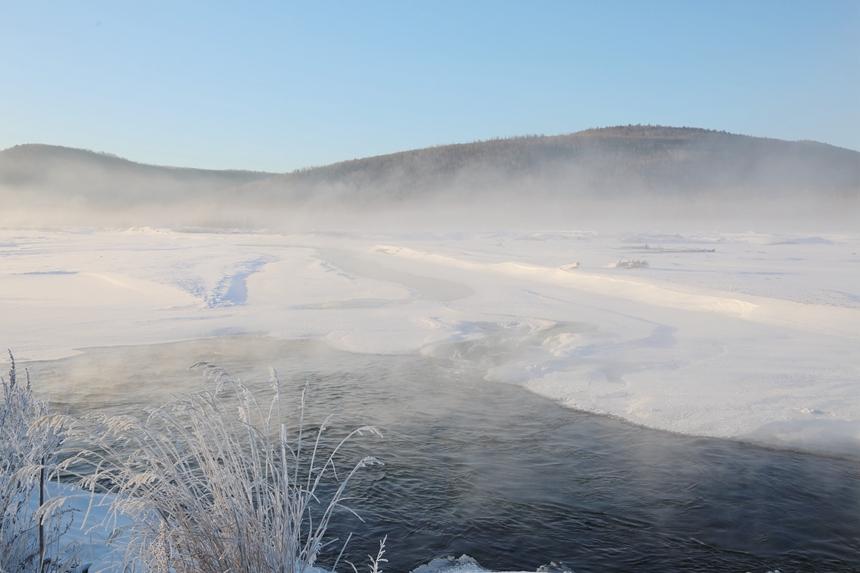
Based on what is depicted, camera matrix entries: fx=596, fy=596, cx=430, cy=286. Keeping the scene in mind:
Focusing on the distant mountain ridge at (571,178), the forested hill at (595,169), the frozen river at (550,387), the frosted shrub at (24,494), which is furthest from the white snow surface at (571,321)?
the forested hill at (595,169)

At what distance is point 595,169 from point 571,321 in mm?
67943

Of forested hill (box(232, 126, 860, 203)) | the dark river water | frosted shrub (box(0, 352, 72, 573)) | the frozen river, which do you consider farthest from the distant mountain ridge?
frosted shrub (box(0, 352, 72, 573))

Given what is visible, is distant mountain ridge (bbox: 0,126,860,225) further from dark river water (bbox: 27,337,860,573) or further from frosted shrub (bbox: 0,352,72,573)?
frosted shrub (bbox: 0,352,72,573)

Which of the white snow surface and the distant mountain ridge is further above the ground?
the distant mountain ridge

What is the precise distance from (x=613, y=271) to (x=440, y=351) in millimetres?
7220

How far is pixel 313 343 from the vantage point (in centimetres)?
749

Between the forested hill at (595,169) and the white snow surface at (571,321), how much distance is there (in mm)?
54453

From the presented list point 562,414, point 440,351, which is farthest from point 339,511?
point 440,351

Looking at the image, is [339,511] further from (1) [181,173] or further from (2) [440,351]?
(1) [181,173]

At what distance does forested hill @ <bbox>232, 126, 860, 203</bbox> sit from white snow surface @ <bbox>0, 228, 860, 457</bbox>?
179ft

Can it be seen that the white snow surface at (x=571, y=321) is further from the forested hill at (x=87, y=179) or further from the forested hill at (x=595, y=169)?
the forested hill at (x=87, y=179)

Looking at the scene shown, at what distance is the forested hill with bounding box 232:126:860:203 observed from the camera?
64875 millimetres

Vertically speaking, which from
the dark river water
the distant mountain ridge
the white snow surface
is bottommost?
the dark river water

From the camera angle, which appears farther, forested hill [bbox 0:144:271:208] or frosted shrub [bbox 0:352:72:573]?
forested hill [bbox 0:144:271:208]
